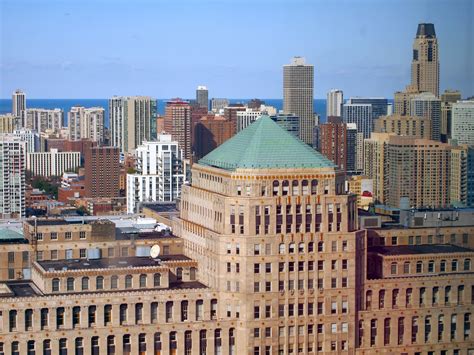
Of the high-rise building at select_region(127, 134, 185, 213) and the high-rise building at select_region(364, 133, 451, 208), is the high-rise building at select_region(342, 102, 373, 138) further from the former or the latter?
the high-rise building at select_region(127, 134, 185, 213)

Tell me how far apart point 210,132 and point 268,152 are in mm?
64510

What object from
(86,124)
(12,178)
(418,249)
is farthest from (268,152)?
(86,124)

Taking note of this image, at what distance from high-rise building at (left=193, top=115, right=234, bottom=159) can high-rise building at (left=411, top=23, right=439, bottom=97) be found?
27.7 meters

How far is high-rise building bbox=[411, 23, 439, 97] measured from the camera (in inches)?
1660

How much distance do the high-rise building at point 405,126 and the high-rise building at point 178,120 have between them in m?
15.9

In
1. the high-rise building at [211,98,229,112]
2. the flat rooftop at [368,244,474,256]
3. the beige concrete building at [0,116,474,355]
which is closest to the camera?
the beige concrete building at [0,116,474,355]

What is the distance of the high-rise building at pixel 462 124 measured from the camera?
202ft

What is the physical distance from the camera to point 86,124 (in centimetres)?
13325

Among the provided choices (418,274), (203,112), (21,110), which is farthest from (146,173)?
(418,274)

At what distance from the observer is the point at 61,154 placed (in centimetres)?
11431

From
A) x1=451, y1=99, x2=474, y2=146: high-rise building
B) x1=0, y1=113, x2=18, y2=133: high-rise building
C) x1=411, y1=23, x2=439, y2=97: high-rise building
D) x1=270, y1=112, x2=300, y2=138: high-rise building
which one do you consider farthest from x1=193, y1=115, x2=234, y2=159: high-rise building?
x1=411, y1=23, x2=439, y2=97: high-rise building

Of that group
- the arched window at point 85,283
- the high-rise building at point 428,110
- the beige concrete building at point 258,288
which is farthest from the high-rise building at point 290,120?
the arched window at point 85,283

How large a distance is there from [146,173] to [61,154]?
3616 cm

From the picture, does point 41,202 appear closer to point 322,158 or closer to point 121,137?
point 121,137
